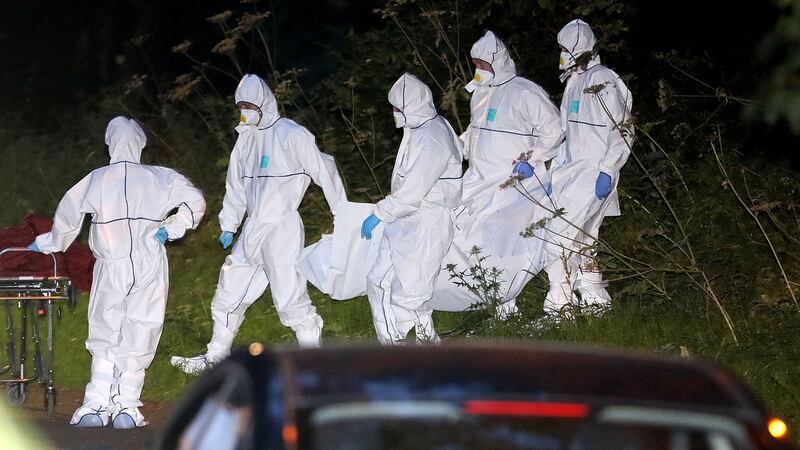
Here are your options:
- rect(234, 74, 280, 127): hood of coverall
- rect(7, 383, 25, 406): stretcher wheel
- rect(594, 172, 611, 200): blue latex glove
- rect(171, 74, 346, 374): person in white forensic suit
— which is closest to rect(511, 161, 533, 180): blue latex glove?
rect(594, 172, 611, 200): blue latex glove

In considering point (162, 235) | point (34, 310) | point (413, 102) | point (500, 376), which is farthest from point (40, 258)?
point (500, 376)

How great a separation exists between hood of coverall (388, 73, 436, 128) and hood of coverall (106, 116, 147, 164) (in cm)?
177

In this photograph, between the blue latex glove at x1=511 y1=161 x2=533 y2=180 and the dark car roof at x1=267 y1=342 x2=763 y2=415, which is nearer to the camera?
the dark car roof at x1=267 y1=342 x2=763 y2=415

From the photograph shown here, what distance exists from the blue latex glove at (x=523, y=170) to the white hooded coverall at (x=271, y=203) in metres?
Answer: 1.22

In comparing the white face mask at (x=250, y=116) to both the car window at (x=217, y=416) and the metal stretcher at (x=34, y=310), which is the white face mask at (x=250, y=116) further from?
the car window at (x=217, y=416)

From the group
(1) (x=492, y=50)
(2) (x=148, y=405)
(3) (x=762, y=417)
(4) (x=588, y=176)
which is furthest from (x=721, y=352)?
(3) (x=762, y=417)

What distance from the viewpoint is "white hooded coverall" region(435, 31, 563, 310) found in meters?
10.8

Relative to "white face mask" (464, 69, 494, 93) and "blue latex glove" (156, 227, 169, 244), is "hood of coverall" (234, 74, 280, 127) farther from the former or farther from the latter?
"white face mask" (464, 69, 494, 93)

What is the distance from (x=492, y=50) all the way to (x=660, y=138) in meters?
2.82

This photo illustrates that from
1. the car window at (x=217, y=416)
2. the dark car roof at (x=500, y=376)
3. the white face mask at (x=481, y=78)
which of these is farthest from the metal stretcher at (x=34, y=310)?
the dark car roof at (x=500, y=376)

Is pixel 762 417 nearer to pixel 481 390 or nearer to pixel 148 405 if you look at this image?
pixel 481 390

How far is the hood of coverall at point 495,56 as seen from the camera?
35.8 feet

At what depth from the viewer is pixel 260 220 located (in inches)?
410

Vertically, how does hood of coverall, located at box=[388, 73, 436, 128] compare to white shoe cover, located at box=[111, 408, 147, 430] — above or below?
above
